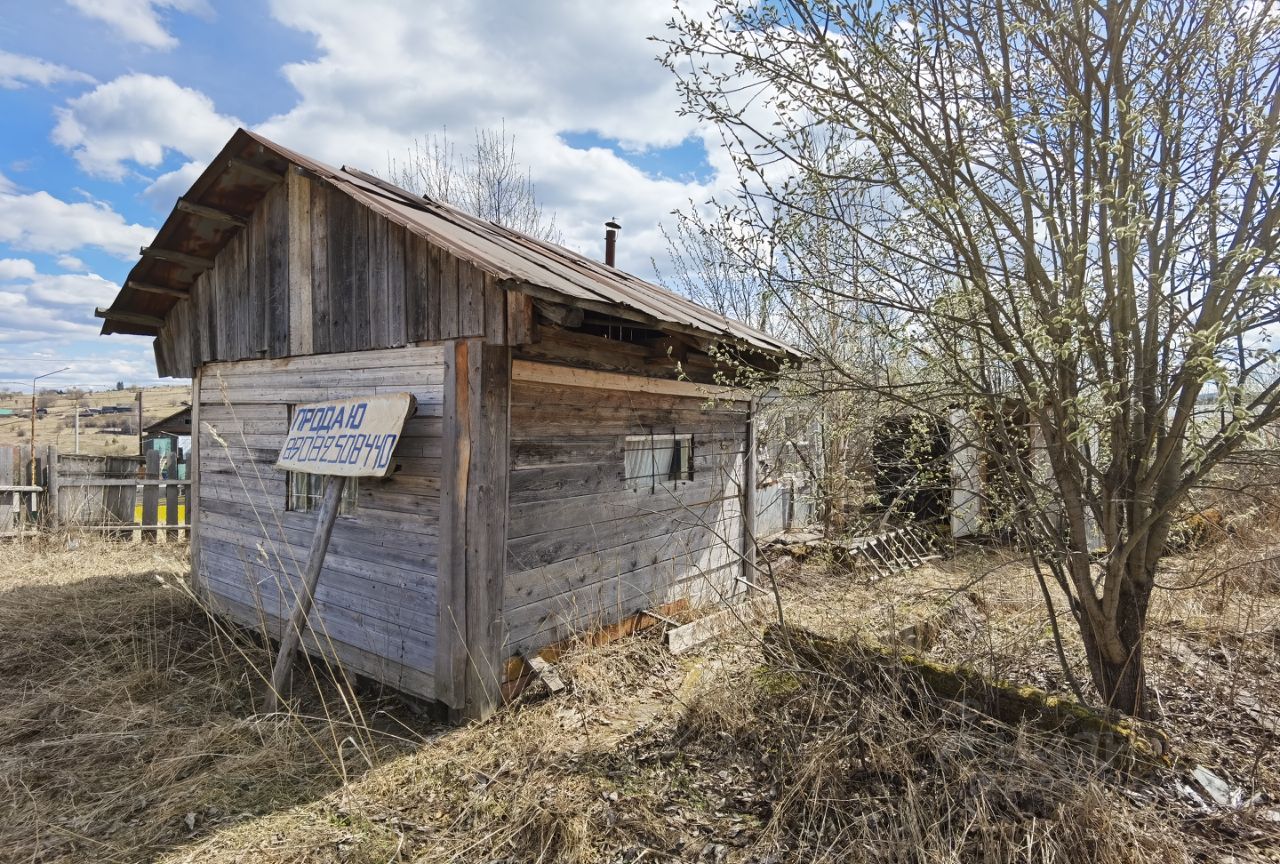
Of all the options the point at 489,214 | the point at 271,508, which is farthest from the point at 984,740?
the point at 489,214

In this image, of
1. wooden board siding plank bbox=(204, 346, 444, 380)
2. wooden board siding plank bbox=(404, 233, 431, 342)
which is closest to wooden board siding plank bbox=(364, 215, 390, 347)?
wooden board siding plank bbox=(204, 346, 444, 380)

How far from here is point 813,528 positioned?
11.4 meters

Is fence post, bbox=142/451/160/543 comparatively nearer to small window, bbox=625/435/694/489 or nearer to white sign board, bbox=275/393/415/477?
white sign board, bbox=275/393/415/477

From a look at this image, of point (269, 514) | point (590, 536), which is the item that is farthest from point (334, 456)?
point (590, 536)

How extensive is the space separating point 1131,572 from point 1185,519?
2.49ft

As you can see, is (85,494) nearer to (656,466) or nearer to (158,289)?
(158,289)

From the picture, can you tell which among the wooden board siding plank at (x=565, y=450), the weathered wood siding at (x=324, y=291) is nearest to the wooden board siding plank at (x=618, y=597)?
the wooden board siding plank at (x=565, y=450)

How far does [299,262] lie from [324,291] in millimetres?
490

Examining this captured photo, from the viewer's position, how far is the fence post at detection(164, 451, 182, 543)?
11.3 metres

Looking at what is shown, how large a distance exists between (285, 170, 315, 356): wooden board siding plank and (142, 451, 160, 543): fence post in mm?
7521

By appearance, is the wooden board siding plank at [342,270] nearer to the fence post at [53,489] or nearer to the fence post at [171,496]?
the fence post at [171,496]

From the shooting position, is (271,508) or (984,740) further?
(271,508)

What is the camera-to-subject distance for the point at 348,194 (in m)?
4.81

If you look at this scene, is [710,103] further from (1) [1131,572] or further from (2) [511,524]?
(1) [1131,572]
